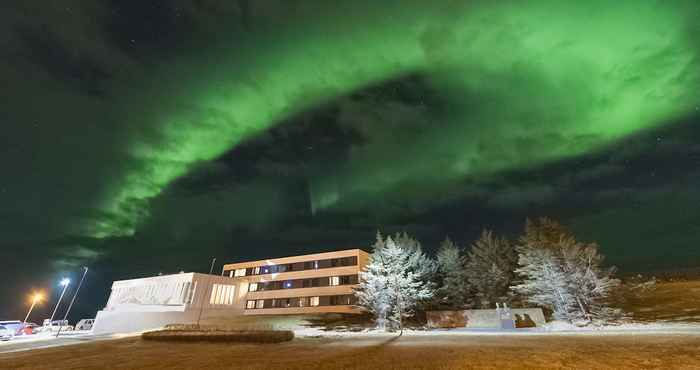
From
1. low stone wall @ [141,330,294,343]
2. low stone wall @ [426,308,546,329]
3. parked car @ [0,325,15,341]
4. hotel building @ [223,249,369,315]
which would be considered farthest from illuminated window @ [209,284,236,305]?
low stone wall @ [426,308,546,329]

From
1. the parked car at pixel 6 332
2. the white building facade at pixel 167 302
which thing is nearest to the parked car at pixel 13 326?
the parked car at pixel 6 332

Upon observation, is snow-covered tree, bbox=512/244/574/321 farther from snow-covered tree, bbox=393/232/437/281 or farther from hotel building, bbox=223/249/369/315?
hotel building, bbox=223/249/369/315

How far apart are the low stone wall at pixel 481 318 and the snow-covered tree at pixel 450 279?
304 centimetres

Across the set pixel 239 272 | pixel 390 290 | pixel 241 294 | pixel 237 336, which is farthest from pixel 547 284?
pixel 239 272

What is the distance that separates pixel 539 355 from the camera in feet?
41.1

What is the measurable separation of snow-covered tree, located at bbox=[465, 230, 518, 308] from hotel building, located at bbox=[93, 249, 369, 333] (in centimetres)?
2090

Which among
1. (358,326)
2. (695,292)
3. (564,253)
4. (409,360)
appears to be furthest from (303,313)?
(695,292)

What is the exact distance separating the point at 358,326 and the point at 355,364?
27270 mm

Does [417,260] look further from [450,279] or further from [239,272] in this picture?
[239,272]

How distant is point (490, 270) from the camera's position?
37469 mm

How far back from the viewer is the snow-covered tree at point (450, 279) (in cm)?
3844

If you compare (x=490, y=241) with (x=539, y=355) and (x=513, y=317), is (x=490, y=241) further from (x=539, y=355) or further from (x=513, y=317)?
(x=539, y=355)

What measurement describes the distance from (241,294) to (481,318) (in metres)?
48.3

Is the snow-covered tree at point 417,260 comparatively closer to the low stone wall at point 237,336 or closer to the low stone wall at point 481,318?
the low stone wall at point 481,318
